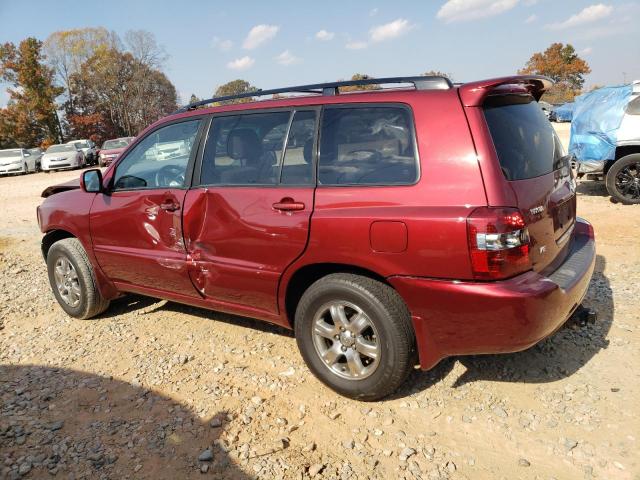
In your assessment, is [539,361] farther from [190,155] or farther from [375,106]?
[190,155]

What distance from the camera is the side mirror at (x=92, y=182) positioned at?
13.7ft

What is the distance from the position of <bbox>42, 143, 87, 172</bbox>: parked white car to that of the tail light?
26265 mm

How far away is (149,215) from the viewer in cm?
382

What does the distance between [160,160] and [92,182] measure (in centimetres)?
69

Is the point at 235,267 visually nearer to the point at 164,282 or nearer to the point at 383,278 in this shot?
the point at 164,282

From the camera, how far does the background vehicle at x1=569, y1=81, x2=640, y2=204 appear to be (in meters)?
8.23

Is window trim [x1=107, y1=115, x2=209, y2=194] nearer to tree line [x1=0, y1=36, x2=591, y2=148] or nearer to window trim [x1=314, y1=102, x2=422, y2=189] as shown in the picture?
A: window trim [x1=314, y1=102, x2=422, y2=189]

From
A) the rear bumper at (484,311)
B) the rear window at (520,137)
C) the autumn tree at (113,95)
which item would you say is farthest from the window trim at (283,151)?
the autumn tree at (113,95)

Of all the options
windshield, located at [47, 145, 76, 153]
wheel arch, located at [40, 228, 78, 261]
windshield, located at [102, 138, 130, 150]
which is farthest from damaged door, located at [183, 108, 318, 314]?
windshield, located at [47, 145, 76, 153]

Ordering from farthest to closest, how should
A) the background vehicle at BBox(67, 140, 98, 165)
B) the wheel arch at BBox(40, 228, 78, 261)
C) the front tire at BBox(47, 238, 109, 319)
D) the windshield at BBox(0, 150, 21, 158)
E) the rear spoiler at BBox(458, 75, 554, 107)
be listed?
the background vehicle at BBox(67, 140, 98, 165), the windshield at BBox(0, 150, 21, 158), the wheel arch at BBox(40, 228, 78, 261), the front tire at BBox(47, 238, 109, 319), the rear spoiler at BBox(458, 75, 554, 107)

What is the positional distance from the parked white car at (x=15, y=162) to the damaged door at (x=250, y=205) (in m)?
25.2

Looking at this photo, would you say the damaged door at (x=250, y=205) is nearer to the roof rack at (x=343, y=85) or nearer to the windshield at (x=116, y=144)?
the roof rack at (x=343, y=85)

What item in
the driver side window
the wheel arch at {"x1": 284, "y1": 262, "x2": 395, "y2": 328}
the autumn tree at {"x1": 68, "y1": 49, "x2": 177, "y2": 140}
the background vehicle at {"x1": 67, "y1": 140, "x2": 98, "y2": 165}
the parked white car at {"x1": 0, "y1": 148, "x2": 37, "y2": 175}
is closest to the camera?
the wheel arch at {"x1": 284, "y1": 262, "x2": 395, "y2": 328}

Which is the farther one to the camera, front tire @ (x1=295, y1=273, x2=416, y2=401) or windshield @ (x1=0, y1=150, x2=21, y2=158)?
windshield @ (x1=0, y1=150, x2=21, y2=158)
